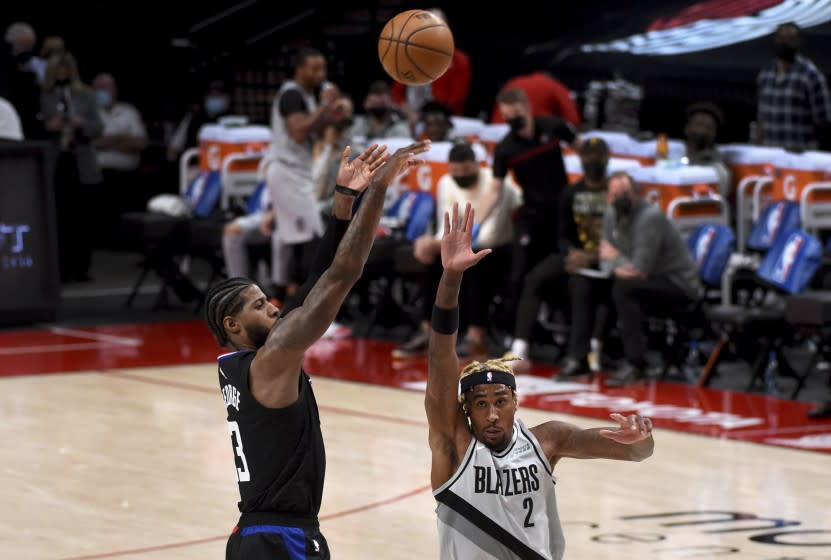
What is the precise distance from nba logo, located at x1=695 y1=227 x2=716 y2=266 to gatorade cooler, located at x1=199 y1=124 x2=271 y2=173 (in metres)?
5.56

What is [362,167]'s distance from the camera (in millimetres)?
5230

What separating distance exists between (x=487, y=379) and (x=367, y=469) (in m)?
4.13

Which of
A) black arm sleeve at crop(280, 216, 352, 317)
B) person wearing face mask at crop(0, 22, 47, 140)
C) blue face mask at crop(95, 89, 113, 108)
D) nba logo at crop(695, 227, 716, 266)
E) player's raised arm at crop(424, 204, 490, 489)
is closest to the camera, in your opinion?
player's raised arm at crop(424, 204, 490, 489)

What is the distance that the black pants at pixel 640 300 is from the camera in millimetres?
11469

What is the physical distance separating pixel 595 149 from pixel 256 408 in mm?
7277

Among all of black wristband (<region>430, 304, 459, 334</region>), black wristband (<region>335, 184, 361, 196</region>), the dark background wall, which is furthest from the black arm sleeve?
the dark background wall

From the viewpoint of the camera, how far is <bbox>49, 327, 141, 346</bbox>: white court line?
14.2m

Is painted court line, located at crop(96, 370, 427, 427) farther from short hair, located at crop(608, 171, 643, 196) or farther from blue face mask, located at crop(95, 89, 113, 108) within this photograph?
blue face mask, located at crop(95, 89, 113, 108)

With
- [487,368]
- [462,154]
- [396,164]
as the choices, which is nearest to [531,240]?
[462,154]

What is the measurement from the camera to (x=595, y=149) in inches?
468

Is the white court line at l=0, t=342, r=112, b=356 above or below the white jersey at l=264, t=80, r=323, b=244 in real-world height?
below

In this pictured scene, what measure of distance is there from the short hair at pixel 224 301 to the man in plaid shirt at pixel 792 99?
957 centimetres

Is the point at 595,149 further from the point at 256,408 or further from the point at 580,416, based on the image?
the point at 256,408

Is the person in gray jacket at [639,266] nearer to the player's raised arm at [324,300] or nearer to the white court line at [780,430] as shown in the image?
the white court line at [780,430]
